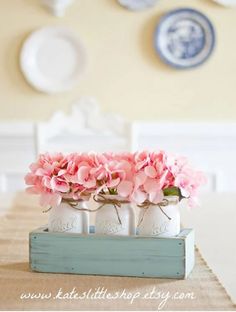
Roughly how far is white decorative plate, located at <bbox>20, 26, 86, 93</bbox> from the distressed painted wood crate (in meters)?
2.31

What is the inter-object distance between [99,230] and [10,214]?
0.81 meters

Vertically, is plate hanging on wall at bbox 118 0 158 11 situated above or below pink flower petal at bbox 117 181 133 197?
above

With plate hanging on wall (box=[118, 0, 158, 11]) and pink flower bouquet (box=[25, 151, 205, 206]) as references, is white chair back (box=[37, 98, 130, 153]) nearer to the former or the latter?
plate hanging on wall (box=[118, 0, 158, 11])

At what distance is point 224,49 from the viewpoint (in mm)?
3561

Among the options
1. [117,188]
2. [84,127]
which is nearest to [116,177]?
[117,188]

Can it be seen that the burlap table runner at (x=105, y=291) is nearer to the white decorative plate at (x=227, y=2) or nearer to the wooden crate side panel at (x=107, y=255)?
the wooden crate side panel at (x=107, y=255)

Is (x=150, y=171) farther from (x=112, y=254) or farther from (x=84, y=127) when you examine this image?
(x=84, y=127)

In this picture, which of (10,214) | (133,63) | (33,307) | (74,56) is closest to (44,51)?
(74,56)

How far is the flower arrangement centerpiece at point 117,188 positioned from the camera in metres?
1.25

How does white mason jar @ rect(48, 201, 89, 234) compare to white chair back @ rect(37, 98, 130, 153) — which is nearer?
white mason jar @ rect(48, 201, 89, 234)

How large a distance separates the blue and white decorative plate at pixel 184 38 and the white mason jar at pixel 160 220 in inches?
91.2

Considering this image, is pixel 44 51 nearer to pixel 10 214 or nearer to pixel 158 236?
pixel 10 214

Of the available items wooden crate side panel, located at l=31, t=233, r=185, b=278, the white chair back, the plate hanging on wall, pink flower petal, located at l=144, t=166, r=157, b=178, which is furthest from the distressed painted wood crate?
the plate hanging on wall

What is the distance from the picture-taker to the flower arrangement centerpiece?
4.10 ft
